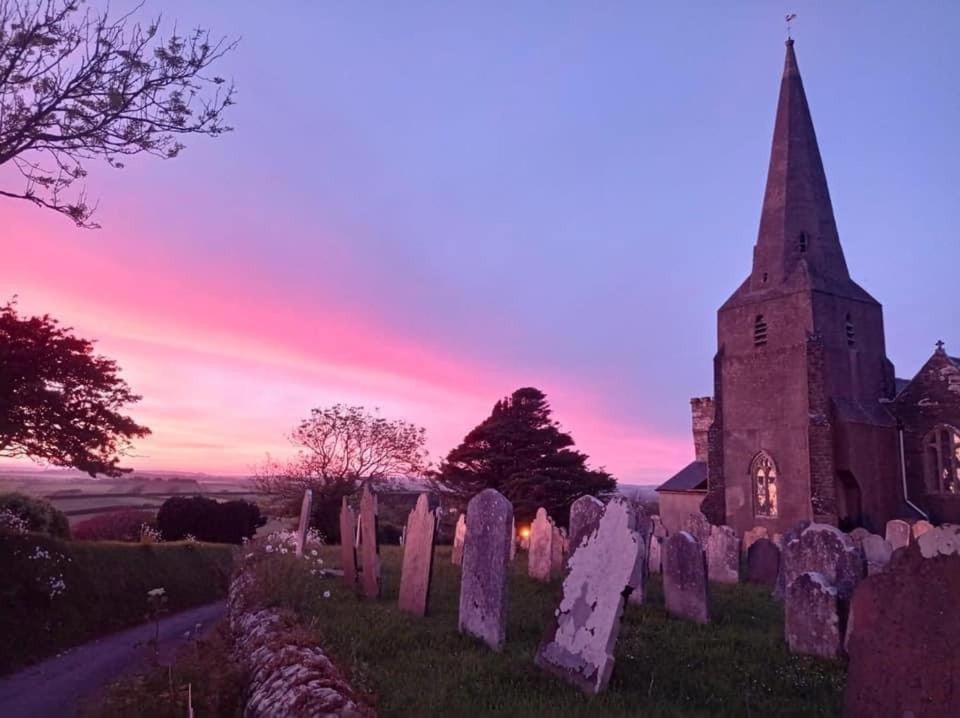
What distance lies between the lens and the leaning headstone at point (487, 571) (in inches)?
307

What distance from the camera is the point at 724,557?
16312 millimetres

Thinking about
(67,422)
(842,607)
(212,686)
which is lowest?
(212,686)

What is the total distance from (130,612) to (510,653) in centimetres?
1025

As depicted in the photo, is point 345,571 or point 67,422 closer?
point 345,571

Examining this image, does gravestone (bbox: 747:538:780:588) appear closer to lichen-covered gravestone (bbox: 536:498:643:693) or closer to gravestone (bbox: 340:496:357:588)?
gravestone (bbox: 340:496:357:588)

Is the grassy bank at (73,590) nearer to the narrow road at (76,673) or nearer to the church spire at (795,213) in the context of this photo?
the narrow road at (76,673)

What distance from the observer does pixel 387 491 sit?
32562mm

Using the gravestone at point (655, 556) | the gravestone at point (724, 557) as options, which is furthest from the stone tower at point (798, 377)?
the gravestone at point (724, 557)

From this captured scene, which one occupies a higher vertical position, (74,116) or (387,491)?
(74,116)

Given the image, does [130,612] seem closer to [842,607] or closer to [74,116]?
[74,116]

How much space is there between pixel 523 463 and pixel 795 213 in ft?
57.2

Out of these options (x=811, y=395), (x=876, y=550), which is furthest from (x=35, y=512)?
(x=811, y=395)

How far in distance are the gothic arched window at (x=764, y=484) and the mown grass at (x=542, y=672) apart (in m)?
17.3

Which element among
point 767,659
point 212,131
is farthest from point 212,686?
point 212,131
